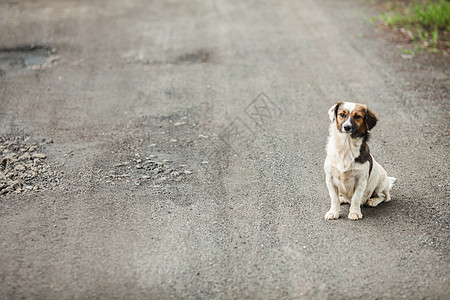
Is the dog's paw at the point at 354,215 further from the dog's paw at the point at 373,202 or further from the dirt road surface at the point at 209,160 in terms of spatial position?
the dog's paw at the point at 373,202

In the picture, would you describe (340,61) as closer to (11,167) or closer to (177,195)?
(177,195)

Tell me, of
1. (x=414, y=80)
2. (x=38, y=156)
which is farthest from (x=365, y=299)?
(x=414, y=80)

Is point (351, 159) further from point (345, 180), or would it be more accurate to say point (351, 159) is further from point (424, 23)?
point (424, 23)

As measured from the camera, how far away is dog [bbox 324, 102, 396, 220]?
17.3 feet

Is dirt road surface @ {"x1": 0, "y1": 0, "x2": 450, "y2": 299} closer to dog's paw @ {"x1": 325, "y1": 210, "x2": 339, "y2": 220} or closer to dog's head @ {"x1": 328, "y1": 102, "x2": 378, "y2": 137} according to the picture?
dog's paw @ {"x1": 325, "y1": 210, "x2": 339, "y2": 220}

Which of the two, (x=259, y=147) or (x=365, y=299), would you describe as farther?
(x=259, y=147)

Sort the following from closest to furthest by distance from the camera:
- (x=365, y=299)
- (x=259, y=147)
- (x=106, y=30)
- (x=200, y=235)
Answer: (x=365, y=299)
(x=200, y=235)
(x=259, y=147)
(x=106, y=30)

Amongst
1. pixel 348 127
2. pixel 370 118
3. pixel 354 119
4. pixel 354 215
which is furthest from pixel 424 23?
pixel 354 215

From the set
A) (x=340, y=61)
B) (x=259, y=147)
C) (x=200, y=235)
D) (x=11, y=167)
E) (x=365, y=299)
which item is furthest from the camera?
(x=340, y=61)

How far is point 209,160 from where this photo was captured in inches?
280

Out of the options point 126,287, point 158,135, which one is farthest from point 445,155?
point 126,287

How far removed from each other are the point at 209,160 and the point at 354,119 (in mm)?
2597

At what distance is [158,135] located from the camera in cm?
785

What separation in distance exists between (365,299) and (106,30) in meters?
10.7
